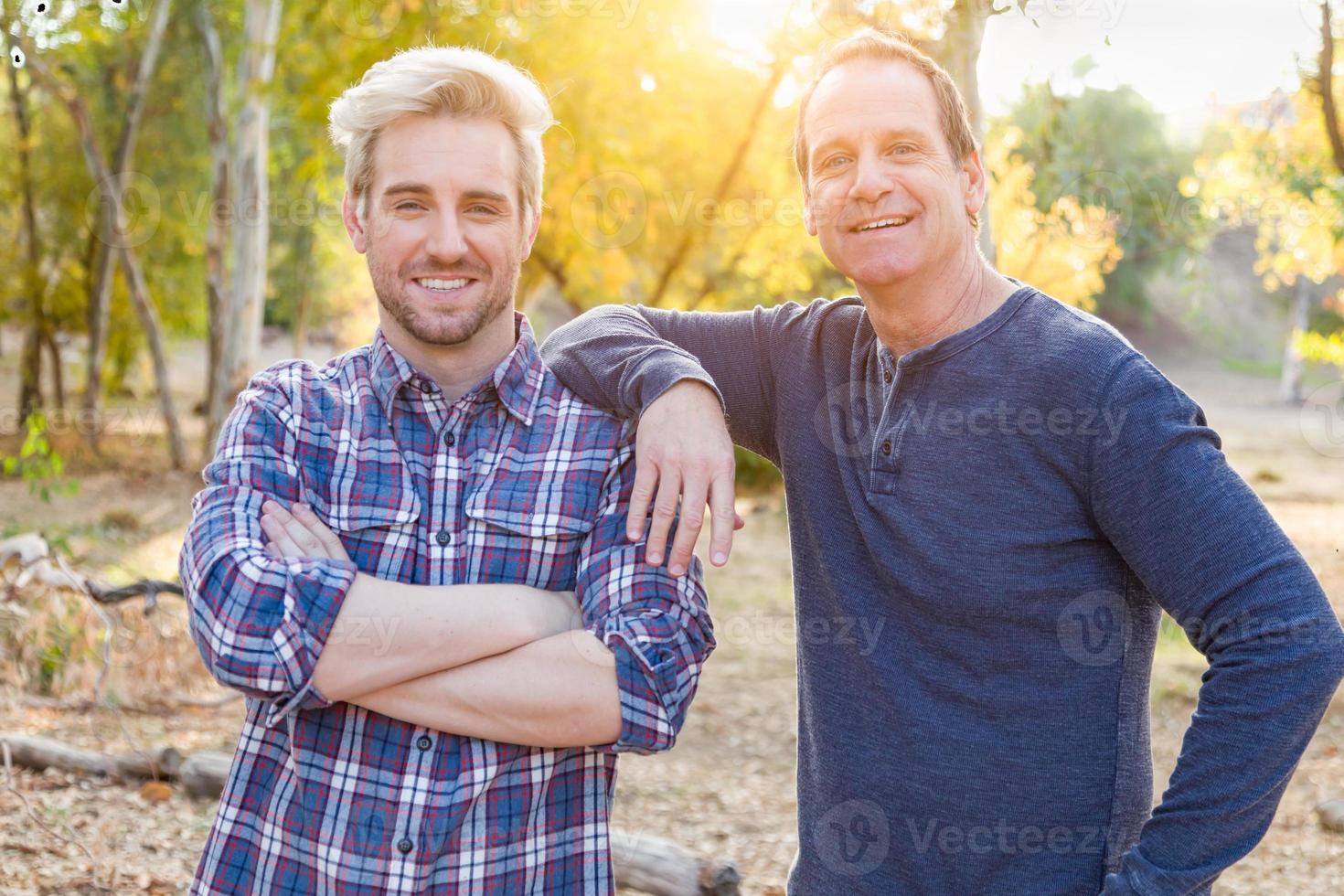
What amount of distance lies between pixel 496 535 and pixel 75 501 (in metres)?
11.4

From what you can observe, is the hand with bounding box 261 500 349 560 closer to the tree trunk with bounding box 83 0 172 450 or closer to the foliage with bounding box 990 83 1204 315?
the foliage with bounding box 990 83 1204 315

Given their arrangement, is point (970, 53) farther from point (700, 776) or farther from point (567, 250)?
point (567, 250)

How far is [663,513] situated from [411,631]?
17.3 inches

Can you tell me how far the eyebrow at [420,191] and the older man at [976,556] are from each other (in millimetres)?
369

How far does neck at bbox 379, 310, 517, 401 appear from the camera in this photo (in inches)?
82.6

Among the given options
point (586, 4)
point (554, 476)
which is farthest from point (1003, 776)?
point (586, 4)

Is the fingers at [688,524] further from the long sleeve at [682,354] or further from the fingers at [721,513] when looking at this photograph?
the long sleeve at [682,354]

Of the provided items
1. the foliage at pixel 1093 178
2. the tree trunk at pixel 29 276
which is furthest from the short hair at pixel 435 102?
the tree trunk at pixel 29 276

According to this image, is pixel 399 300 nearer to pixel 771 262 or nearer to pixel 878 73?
pixel 878 73

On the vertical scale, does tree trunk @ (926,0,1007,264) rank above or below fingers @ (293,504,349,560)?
above

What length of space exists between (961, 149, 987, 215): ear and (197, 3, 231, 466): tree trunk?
30.1 ft

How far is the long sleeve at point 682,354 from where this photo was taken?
2180 millimetres

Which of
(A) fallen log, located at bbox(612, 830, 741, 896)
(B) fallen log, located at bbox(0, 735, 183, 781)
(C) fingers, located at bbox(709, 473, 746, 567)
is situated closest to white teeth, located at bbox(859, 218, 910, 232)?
(C) fingers, located at bbox(709, 473, 746, 567)

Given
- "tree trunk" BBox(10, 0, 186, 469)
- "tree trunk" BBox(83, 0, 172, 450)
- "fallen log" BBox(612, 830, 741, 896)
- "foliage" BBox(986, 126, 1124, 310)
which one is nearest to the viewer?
"fallen log" BBox(612, 830, 741, 896)
